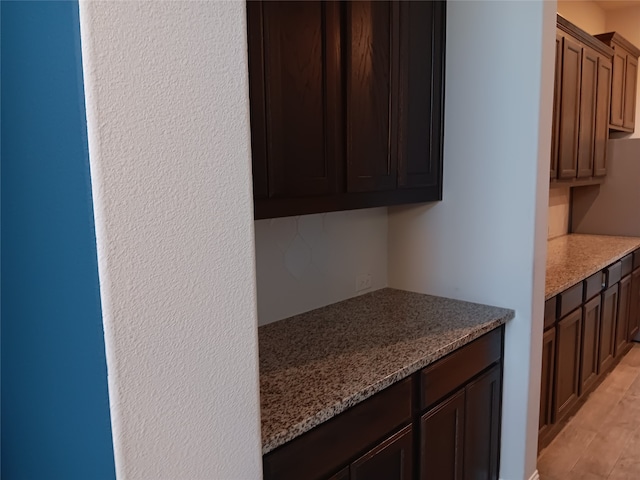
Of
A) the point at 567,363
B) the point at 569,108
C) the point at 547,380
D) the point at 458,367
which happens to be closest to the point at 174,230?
the point at 458,367

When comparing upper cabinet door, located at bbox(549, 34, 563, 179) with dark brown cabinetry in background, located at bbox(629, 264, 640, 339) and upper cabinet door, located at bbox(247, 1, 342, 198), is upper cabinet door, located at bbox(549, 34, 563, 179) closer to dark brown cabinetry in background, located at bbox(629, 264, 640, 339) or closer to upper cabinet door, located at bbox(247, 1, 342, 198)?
dark brown cabinetry in background, located at bbox(629, 264, 640, 339)

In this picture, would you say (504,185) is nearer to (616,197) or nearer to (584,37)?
(584,37)

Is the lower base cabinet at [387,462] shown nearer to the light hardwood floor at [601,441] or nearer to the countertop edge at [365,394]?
the countertop edge at [365,394]

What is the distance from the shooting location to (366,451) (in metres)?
1.47

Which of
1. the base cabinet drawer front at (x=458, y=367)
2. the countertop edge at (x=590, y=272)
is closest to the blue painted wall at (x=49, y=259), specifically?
the base cabinet drawer front at (x=458, y=367)

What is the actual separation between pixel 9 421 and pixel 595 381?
3306 mm

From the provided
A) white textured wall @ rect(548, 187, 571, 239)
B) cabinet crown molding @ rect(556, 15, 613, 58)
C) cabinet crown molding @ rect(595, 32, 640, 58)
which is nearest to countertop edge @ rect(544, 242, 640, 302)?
white textured wall @ rect(548, 187, 571, 239)

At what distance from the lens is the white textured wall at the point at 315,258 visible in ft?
6.29

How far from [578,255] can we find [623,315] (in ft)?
2.52

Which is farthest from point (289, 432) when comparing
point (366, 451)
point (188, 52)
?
point (188, 52)

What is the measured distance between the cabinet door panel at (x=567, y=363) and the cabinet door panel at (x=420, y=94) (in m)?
1.13

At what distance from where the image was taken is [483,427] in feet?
6.71

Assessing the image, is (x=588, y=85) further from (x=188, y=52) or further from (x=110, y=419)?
(x=110, y=419)

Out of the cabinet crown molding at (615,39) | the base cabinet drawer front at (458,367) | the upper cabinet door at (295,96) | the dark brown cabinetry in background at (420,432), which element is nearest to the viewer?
the dark brown cabinetry in background at (420,432)
